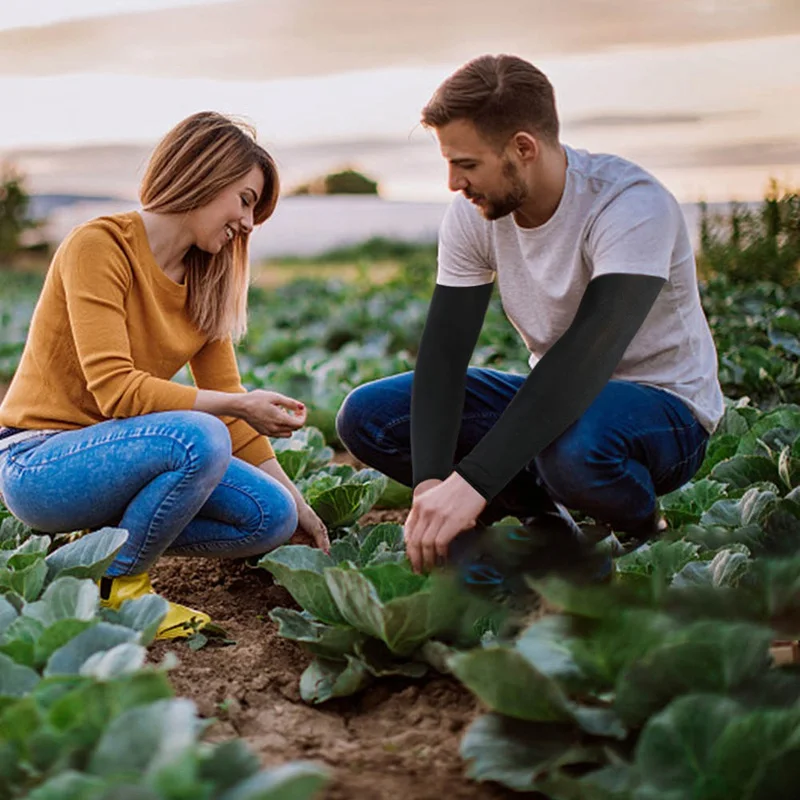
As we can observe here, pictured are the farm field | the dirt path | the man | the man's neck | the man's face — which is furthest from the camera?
the man's neck

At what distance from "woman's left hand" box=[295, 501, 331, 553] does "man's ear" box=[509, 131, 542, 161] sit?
110 centimetres

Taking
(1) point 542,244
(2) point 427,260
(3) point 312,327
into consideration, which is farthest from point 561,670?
(2) point 427,260

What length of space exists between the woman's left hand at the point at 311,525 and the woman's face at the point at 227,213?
714 millimetres

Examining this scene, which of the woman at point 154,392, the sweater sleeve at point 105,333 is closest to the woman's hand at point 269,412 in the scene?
the woman at point 154,392

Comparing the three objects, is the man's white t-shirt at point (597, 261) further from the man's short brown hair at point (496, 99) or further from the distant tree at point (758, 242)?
the distant tree at point (758, 242)

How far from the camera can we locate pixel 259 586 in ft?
9.71

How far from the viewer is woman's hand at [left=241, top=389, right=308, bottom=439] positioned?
8.33ft

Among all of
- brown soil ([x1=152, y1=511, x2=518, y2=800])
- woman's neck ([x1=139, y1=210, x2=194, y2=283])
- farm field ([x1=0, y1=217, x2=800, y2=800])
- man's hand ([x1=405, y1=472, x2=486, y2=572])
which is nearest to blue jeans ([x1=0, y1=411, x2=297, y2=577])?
farm field ([x1=0, y1=217, x2=800, y2=800])

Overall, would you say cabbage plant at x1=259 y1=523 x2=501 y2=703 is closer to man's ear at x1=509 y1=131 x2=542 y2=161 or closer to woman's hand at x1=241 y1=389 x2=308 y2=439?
woman's hand at x1=241 y1=389 x2=308 y2=439

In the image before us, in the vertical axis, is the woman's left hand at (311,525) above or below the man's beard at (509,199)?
below

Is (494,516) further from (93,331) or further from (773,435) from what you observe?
(93,331)

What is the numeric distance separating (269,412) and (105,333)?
42cm

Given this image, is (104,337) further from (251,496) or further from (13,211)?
(13,211)

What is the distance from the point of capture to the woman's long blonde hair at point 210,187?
2.63 meters
